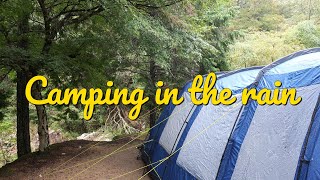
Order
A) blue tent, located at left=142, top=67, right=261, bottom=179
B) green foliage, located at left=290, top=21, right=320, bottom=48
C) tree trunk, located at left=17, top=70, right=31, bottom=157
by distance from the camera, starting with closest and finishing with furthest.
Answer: blue tent, located at left=142, top=67, right=261, bottom=179 → tree trunk, located at left=17, top=70, right=31, bottom=157 → green foliage, located at left=290, top=21, right=320, bottom=48

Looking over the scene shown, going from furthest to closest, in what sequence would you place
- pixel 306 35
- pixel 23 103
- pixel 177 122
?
pixel 306 35, pixel 23 103, pixel 177 122

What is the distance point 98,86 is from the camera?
28.5 feet

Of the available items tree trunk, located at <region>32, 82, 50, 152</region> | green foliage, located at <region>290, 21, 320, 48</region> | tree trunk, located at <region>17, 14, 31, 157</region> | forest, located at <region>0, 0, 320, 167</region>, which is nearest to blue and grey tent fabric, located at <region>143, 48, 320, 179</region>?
forest, located at <region>0, 0, 320, 167</region>

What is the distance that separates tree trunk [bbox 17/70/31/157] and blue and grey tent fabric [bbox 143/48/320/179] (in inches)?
199

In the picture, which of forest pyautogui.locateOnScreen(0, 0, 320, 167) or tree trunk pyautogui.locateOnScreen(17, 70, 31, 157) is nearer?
forest pyautogui.locateOnScreen(0, 0, 320, 167)

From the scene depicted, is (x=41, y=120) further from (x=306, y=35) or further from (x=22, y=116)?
(x=306, y=35)

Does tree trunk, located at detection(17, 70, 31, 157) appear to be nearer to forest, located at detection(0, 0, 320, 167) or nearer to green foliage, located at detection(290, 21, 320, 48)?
forest, located at detection(0, 0, 320, 167)

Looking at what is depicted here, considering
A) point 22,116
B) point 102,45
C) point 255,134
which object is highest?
point 102,45

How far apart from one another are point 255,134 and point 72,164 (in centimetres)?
505

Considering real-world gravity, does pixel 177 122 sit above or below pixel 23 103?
above

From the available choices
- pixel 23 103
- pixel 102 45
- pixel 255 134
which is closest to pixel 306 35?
pixel 102 45

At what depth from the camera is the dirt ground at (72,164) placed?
261 inches

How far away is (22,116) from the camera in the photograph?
29.1 feet

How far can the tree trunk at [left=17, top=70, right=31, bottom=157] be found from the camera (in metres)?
8.68
